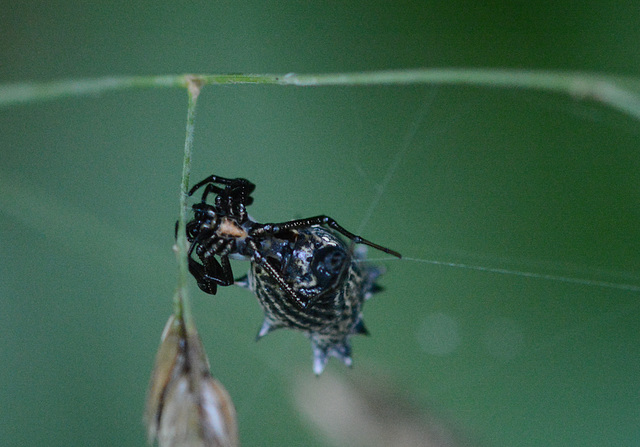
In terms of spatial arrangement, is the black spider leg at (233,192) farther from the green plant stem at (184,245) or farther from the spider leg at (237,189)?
the green plant stem at (184,245)

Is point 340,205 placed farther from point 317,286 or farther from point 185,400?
point 185,400

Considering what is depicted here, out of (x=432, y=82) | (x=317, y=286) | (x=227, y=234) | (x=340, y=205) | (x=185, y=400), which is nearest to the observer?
(x=432, y=82)

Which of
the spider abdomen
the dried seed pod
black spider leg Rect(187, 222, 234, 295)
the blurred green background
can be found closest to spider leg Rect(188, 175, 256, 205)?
black spider leg Rect(187, 222, 234, 295)

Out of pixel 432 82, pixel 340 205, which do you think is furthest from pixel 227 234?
pixel 432 82

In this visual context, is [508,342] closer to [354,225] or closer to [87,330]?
[354,225]

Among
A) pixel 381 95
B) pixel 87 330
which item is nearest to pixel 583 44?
pixel 381 95

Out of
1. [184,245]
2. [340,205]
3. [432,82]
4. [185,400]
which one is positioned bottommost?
[185,400]

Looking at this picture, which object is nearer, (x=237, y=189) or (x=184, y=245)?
(x=184, y=245)
